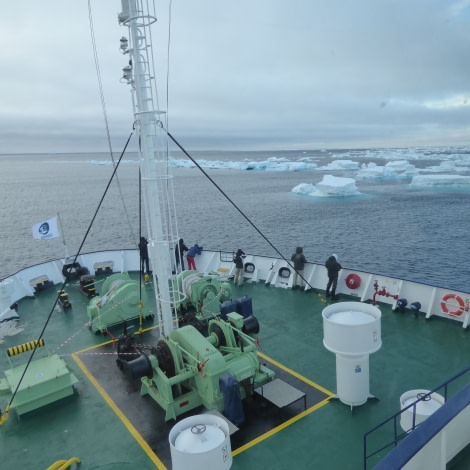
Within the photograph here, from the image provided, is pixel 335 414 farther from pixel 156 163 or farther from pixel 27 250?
pixel 27 250

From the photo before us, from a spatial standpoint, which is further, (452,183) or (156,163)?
(452,183)

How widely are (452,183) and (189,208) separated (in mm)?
36790

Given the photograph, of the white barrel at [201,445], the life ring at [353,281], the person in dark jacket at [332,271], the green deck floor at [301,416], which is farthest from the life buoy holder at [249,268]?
the white barrel at [201,445]

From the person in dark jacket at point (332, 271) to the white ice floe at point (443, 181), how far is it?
51.7 m

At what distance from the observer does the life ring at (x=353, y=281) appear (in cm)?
1200

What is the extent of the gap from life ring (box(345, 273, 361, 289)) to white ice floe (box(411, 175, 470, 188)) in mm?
51182

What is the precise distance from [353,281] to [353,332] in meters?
6.11

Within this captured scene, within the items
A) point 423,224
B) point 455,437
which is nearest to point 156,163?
point 455,437

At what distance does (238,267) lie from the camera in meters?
13.4

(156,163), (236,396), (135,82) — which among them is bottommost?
(236,396)

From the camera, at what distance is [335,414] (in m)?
7.18

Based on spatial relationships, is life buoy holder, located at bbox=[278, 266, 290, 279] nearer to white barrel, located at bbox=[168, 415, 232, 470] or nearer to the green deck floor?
the green deck floor

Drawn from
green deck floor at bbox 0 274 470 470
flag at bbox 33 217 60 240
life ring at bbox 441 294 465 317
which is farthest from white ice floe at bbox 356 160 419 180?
flag at bbox 33 217 60 240

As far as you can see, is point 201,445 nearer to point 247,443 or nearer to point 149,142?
point 247,443
